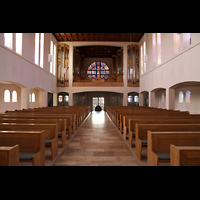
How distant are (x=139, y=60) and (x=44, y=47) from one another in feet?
29.0

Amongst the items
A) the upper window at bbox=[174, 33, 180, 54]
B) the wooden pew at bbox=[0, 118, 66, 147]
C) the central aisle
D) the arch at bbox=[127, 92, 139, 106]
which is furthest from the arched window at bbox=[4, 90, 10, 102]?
the arch at bbox=[127, 92, 139, 106]

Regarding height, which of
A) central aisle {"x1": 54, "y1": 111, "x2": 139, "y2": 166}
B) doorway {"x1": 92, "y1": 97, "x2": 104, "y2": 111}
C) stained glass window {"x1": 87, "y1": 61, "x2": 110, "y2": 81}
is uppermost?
stained glass window {"x1": 87, "y1": 61, "x2": 110, "y2": 81}

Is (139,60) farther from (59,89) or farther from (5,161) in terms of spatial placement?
(5,161)

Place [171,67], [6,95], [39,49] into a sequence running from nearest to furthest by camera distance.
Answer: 1. [171,67]
2. [6,95]
3. [39,49]

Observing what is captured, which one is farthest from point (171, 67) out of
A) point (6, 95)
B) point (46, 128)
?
point (6, 95)

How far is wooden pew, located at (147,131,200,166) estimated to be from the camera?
2279 mm

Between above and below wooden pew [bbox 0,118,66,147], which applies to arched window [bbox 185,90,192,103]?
above

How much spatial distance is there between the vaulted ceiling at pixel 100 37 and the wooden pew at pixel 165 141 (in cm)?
1350

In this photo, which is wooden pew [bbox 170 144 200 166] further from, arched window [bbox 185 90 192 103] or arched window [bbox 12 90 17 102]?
arched window [bbox 12 90 17 102]

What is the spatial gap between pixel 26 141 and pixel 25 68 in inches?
307

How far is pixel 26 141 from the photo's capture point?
2404 millimetres

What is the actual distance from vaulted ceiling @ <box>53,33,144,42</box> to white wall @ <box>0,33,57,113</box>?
1.67 meters

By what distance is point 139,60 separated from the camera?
15750mm

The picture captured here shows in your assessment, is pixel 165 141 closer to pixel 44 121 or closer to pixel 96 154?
pixel 96 154
